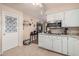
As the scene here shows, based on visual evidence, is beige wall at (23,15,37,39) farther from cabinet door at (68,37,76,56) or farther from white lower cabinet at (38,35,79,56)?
cabinet door at (68,37,76,56)

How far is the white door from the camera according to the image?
3934 millimetres

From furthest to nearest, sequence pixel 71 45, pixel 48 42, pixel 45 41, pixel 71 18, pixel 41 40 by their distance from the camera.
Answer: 1. pixel 41 40
2. pixel 45 41
3. pixel 48 42
4. pixel 71 18
5. pixel 71 45

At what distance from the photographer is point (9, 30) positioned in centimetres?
436

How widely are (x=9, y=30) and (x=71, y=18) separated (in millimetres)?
3002

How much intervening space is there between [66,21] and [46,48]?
1631 millimetres

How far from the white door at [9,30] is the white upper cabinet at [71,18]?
2.64 m

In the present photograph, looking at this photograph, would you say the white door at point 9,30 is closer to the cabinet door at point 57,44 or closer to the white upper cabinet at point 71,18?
the cabinet door at point 57,44

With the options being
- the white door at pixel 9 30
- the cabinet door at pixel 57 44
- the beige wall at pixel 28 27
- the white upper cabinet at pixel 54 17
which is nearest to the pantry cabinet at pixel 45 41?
the cabinet door at pixel 57 44

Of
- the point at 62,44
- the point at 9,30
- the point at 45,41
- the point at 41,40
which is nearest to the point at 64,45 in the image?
the point at 62,44

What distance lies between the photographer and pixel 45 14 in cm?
493

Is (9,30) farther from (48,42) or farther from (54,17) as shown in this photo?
(54,17)

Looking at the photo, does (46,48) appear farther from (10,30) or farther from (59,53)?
(10,30)

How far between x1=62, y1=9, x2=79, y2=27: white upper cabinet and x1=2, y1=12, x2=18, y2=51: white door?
8.67 ft

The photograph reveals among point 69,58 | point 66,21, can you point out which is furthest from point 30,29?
point 69,58
